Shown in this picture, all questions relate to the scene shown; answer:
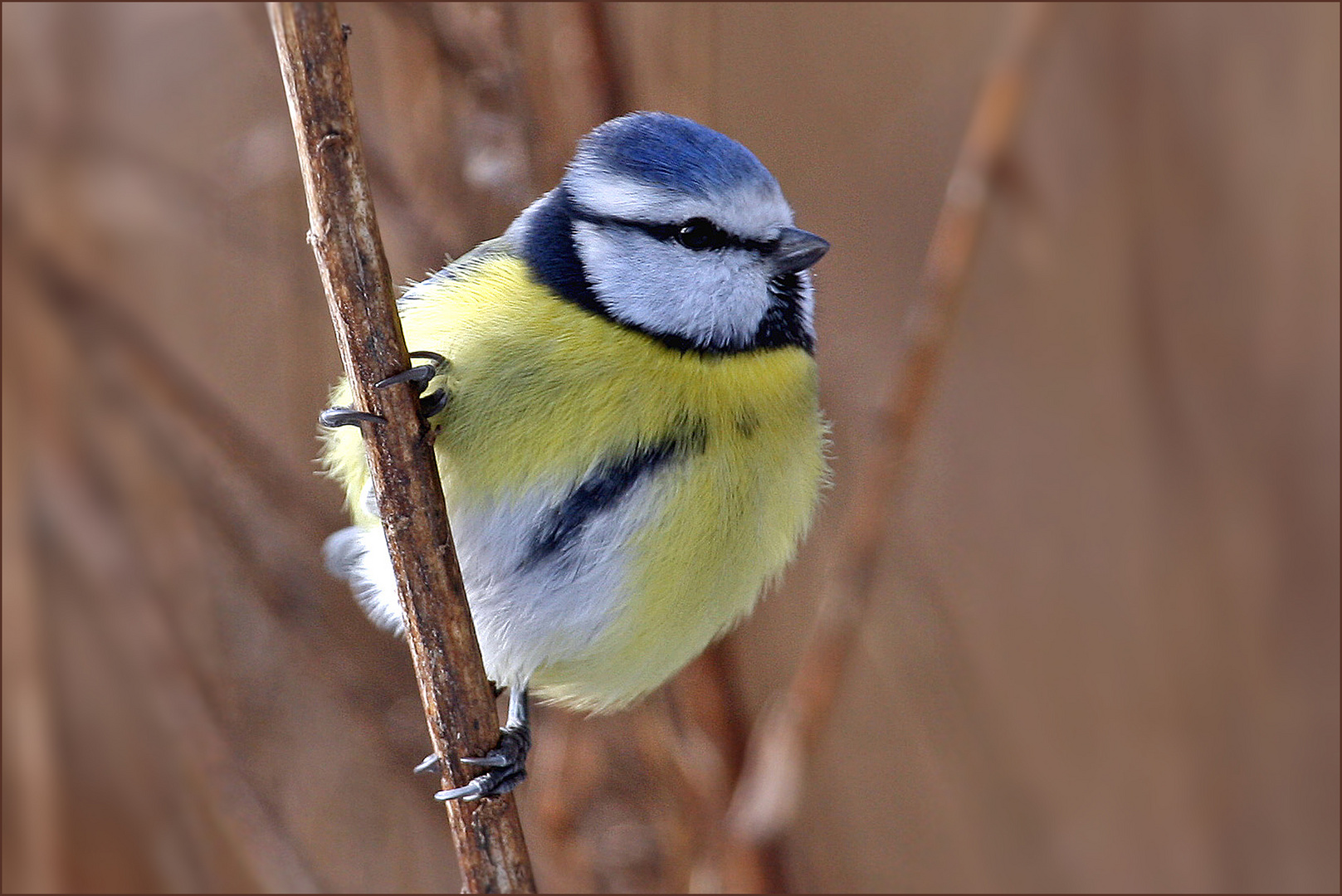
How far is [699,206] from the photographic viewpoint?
1.20 m

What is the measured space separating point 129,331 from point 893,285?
1231 millimetres

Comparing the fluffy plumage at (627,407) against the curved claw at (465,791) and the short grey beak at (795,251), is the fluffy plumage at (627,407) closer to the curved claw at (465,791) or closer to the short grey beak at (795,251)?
the short grey beak at (795,251)

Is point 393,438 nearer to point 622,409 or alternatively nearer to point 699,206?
point 622,409

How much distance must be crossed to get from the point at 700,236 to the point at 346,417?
0.44m

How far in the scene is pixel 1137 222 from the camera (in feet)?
6.20

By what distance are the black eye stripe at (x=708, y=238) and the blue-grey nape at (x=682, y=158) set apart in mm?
37

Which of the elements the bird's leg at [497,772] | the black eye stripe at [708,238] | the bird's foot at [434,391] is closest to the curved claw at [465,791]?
the bird's leg at [497,772]

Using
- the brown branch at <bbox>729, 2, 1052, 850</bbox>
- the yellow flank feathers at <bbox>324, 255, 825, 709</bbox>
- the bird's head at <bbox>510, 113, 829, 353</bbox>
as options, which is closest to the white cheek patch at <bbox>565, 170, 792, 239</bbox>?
the bird's head at <bbox>510, 113, 829, 353</bbox>

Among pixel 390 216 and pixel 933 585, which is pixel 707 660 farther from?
pixel 390 216

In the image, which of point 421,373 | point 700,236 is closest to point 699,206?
point 700,236

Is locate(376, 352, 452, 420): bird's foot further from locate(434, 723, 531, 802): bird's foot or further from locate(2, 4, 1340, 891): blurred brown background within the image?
locate(2, 4, 1340, 891): blurred brown background

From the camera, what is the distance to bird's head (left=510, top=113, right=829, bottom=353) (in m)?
1.20

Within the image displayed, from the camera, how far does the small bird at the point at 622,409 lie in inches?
44.9

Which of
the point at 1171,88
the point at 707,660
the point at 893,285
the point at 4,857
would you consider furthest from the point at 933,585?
the point at 4,857
